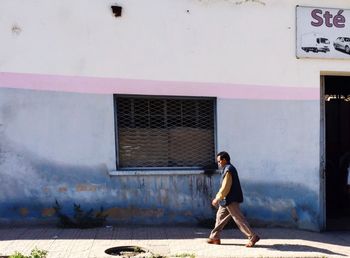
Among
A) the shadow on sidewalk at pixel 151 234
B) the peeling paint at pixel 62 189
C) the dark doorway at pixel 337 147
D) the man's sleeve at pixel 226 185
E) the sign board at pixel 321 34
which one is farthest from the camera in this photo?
the dark doorway at pixel 337 147

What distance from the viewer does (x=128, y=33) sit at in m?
7.21

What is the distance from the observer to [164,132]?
7520mm

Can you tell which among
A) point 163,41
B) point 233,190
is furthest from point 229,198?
point 163,41

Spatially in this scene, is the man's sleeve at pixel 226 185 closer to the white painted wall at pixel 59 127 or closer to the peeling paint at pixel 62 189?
the white painted wall at pixel 59 127

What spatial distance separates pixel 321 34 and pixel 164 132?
3.42 metres

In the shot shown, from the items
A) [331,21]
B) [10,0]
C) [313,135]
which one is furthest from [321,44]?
[10,0]

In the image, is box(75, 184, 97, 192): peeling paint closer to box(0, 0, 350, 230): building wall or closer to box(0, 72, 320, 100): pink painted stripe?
box(0, 0, 350, 230): building wall

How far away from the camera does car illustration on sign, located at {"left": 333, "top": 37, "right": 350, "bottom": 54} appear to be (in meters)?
7.77

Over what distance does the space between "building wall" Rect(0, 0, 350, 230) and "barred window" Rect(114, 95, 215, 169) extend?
0.76 feet

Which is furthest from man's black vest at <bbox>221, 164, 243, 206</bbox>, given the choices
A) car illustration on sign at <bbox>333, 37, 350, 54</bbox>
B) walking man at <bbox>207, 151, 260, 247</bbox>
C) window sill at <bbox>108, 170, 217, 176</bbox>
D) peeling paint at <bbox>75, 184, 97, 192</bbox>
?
car illustration on sign at <bbox>333, 37, 350, 54</bbox>

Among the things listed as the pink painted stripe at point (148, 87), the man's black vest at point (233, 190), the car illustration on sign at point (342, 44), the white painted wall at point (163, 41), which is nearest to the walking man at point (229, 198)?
the man's black vest at point (233, 190)

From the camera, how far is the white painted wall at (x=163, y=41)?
6.95 meters

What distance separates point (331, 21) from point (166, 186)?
4.33 metres

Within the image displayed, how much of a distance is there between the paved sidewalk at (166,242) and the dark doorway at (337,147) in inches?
111
